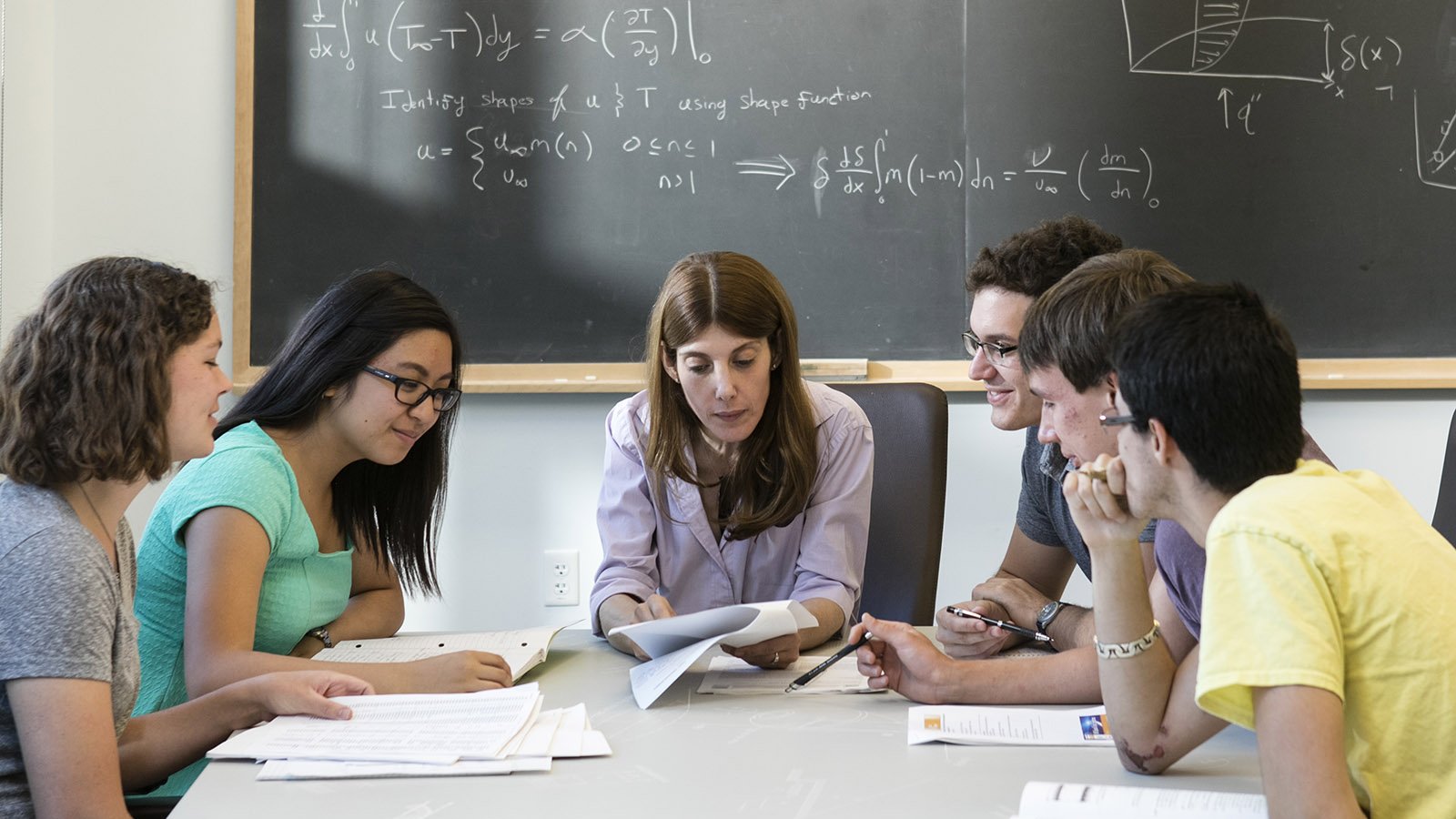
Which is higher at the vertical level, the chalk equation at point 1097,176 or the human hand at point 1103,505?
the chalk equation at point 1097,176

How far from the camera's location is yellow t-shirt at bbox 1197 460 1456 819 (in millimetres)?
918

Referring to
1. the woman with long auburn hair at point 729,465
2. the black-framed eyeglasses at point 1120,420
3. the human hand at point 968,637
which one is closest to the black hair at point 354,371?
the woman with long auburn hair at point 729,465

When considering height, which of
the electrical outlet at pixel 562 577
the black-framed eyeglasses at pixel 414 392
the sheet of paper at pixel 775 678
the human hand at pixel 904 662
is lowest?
the electrical outlet at pixel 562 577

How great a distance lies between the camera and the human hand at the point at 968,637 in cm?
163

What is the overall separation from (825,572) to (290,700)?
88 centimetres

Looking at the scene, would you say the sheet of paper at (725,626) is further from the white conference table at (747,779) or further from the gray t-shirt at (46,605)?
the gray t-shirt at (46,605)

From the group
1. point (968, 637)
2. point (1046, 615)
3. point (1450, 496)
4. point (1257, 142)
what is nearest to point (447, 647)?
point (968, 637)

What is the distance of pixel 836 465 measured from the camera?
2.06 metres

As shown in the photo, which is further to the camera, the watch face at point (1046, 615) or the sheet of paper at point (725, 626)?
the watch face at point (1046, 615)

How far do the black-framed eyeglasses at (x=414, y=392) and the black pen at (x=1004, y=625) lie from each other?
0.79 m

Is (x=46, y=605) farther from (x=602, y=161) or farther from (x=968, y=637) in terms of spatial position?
(x=602, y=161)

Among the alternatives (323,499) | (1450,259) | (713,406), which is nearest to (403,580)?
(323,499)

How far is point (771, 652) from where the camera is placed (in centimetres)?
161

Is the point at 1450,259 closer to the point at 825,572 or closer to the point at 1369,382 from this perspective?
the point at 1369,382
